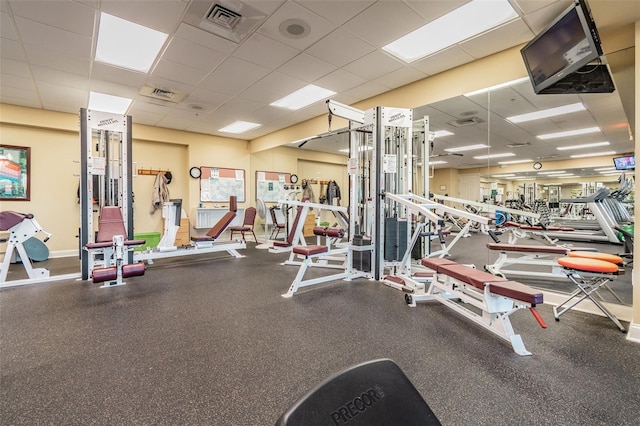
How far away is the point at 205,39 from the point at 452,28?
276 cm

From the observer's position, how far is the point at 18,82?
14.4 ft

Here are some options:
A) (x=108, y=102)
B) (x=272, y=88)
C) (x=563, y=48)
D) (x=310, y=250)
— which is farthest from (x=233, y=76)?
(x=563, y=48)

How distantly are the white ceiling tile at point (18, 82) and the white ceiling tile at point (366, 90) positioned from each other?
191 inches

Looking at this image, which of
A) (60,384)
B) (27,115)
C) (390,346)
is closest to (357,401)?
(390,346)

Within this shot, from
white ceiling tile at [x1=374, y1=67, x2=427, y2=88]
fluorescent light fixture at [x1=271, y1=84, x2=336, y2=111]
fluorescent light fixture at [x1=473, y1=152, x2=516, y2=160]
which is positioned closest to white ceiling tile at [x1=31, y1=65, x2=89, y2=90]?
fluorescent light fixture at [x1=271, y1=84, x2=336, y2=111]

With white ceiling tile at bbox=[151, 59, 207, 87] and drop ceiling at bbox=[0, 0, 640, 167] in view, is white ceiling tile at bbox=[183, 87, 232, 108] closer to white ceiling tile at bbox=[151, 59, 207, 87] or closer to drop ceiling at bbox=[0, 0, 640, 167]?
drop ceiling at bbox=[0, 0, 640, 167]

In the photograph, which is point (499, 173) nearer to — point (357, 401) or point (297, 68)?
point (297, 68)

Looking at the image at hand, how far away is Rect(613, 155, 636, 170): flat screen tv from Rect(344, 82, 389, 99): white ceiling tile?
304cm

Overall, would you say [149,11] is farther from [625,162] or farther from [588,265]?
[625,162]

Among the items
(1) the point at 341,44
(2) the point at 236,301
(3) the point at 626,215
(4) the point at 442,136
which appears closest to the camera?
(3) the point at 626,215

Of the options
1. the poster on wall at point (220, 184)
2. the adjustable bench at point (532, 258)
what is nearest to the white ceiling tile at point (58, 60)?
the poster on wall at point (220, 184)

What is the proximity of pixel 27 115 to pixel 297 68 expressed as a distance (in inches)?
209

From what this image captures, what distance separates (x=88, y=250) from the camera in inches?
146

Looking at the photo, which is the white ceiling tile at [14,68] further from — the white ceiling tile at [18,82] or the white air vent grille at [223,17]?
the white air vent grille at [223,17]
